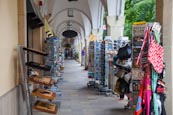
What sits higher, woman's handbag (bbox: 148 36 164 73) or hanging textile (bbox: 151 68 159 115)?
woman's handbag (bbox: 148 36 164 73)

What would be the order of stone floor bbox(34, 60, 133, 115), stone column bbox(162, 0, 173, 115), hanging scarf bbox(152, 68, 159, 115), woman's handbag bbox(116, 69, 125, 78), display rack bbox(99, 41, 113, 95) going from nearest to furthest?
hanging scarf bbox(152, 68, 159, 115)
stone column bbox(162, 0, 173, 115)
stone floor bbox(34, 60, 133, 115)
woman's handbag bbox(116, 69, 125, 78)
display rack bbox(99, 41, 113, 95)

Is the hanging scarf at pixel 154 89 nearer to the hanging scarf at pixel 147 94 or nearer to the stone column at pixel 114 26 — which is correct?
the hanging scarf at pixel 147 94

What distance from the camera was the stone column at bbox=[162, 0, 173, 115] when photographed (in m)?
4.79

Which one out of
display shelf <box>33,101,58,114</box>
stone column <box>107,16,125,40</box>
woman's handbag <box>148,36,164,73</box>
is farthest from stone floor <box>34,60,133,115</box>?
woman's handbag <box>148,36,164,73</box>

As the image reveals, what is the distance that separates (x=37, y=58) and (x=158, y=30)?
6282 millimetres

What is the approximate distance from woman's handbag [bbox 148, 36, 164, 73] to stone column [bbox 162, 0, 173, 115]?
1.36 ft

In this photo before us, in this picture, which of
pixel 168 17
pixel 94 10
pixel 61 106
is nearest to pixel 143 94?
pixel 168 17

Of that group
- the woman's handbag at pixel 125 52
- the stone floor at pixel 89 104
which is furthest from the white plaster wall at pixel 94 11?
the woman's handbag at pixel 125 52

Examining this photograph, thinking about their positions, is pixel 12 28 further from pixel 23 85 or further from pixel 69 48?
pixel 69 48

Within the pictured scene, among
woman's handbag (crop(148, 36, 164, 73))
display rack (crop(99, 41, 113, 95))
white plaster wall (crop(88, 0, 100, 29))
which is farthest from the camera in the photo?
white plaster wall (crop(88, 0, 100, 29))

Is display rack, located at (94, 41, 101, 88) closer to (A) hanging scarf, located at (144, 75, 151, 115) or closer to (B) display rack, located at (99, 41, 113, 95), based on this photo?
(B) display rack, located at (99, 41, 113, 95)

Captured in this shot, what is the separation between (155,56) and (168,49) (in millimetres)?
563

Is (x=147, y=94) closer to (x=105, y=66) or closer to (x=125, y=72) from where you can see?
(x=125, y=72)

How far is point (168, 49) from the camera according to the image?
192 inches
